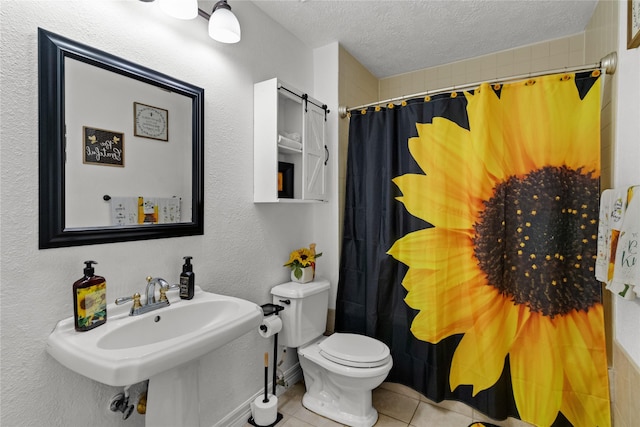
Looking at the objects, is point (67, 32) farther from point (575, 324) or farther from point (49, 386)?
point (575, 324)

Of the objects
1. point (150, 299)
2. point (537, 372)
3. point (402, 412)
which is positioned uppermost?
point (150, 299)

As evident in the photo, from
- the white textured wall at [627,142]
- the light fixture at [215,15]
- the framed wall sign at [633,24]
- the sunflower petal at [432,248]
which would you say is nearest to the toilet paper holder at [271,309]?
the sunflower petal at [432,248]

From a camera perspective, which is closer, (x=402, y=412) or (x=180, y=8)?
(x=180, y=8)

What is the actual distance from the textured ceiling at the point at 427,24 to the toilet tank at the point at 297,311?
1750 millimetres

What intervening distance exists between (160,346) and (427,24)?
2332 mm

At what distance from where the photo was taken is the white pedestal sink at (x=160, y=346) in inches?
35.8

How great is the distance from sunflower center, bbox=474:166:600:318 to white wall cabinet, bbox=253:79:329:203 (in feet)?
3.51

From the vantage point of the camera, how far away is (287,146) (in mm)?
1904

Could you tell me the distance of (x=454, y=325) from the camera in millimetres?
1922

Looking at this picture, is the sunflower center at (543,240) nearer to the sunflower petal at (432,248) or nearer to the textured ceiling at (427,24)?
the sunflower petal at (432,248)

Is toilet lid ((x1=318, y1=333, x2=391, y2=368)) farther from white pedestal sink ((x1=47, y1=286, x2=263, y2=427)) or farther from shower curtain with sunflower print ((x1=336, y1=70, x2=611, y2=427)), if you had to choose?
white pedestal sink ((x1=47, y1=286, x2=263, y2=427))

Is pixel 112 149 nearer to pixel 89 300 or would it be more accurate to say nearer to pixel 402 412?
pixel 89 300

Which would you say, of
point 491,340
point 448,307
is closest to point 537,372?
point 491,340

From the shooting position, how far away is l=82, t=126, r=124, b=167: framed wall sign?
1170 mm
